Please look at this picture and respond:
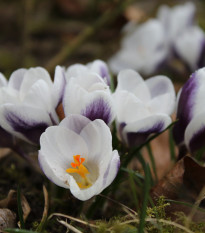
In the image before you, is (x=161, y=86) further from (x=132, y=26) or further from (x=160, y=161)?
(x=132, y=26)

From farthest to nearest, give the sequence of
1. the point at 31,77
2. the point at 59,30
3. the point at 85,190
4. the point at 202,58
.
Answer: the point at 59,30 < the point at 202,58 < the point at 31,77 < the point at 85,190

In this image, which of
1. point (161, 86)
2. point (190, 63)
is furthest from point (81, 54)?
point (161, 86)

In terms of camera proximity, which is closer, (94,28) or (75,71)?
(75,71)

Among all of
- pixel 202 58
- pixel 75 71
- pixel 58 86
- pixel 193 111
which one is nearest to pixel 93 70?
pixel 75 71

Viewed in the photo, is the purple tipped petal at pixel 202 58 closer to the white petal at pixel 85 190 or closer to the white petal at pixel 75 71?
the white petal at pixel 75 71

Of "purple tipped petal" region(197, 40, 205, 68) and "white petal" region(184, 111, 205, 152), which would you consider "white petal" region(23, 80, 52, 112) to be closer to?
"white petal" region(184, 111, 205, 152)

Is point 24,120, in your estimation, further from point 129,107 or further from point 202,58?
point 202,58
